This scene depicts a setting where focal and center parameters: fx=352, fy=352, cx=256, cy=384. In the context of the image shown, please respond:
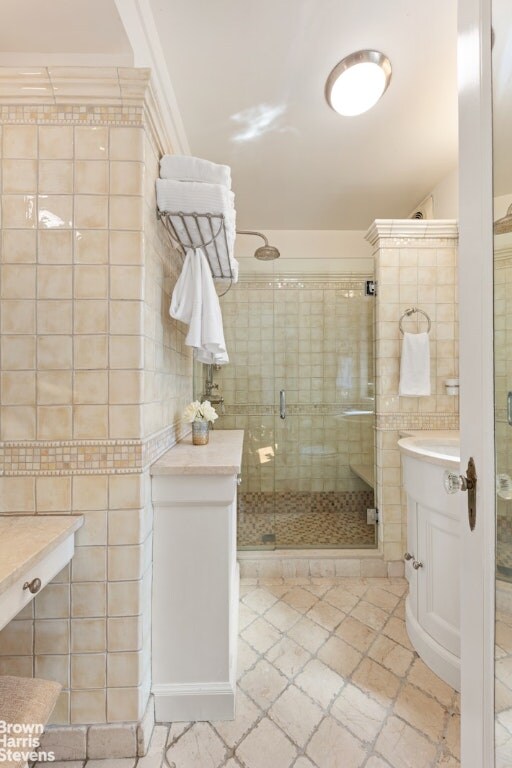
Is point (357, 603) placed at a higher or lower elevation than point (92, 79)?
lower

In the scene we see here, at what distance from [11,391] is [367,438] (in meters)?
2.27

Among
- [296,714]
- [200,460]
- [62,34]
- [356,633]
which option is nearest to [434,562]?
[356,633]

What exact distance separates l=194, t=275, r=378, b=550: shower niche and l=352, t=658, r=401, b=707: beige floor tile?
3.83ft

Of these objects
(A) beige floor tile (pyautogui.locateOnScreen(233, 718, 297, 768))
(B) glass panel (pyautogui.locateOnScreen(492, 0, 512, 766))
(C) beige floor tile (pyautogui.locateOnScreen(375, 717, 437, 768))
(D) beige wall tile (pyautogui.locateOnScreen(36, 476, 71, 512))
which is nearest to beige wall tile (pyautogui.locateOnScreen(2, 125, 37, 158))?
(D) beige wall tile (pyautogui.locateOnScreen(36, 476, 71, 512))

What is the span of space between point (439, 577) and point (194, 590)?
1.05m

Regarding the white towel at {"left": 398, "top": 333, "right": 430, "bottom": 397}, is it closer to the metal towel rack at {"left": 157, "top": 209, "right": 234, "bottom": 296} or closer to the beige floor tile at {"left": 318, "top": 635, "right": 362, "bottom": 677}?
the metal towel rack at {"left": 157, "top": 209, "right": 234, "bottom": 296}

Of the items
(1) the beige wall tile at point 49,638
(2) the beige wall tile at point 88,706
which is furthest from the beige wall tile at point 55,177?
(2) the beige wall tile at point 88,706

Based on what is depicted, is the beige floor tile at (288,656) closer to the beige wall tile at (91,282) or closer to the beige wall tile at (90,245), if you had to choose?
the beige wall tile at (91,282)

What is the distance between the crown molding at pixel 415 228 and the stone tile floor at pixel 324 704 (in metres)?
2.26

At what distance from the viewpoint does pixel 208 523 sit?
4.32 feet

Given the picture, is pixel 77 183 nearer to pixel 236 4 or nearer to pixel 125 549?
pixel 236 4

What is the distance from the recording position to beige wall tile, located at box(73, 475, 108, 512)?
1.19 metres

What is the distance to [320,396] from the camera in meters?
2.99

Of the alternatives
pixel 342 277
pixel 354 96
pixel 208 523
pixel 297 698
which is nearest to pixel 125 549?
pixel 208 523
